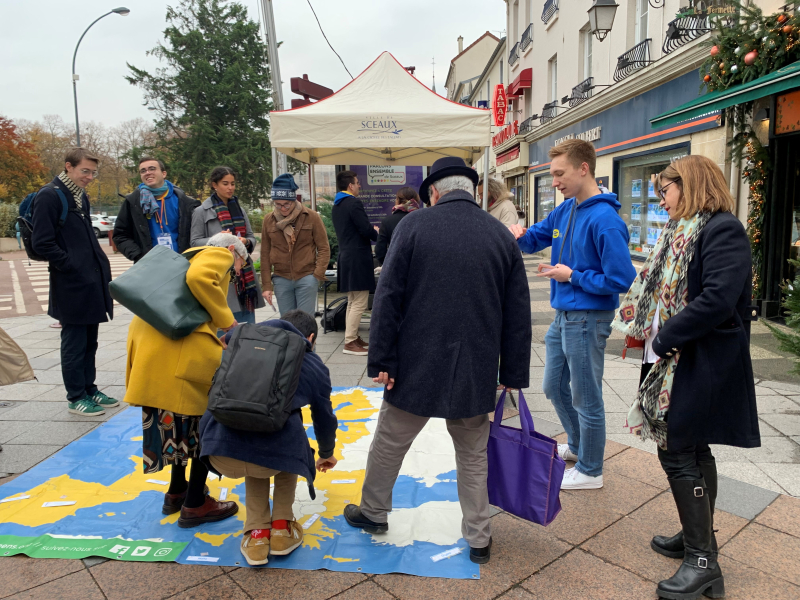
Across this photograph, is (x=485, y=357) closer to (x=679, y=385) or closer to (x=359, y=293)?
(x=679, y=385)

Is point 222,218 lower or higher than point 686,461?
higher

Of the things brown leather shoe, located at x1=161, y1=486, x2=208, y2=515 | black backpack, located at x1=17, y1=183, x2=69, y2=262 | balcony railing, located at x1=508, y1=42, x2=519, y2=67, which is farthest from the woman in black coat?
balcony railing, located at x1=508, y1=42, x2=519, y2=67

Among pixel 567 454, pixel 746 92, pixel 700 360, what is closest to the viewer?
pixel 700 360

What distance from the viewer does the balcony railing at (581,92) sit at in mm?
14494

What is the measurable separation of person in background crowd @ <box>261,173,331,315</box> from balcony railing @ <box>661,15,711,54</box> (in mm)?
7458

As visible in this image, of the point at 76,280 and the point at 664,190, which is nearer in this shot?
the point at 664,190

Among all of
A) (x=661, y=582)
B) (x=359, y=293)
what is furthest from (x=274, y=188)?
(x=661, y=582)

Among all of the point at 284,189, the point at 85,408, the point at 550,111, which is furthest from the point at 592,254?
the point at 550,111

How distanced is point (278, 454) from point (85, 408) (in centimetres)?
280

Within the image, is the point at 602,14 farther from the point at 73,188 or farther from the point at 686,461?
the point at 686,461

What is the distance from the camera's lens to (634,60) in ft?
38.4

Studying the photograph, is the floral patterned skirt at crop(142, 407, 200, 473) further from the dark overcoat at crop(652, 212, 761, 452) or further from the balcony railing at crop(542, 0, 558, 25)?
the balcony railing at crop(542, 0, 558, 25)

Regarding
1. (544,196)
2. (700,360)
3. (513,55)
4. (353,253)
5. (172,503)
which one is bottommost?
→ (172,503)

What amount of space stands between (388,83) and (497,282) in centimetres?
498
